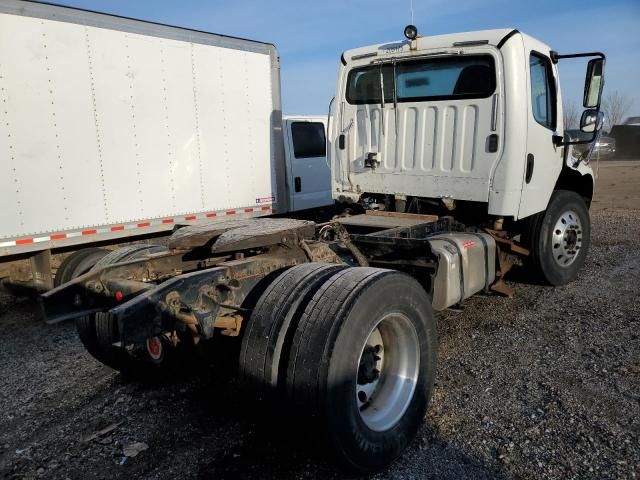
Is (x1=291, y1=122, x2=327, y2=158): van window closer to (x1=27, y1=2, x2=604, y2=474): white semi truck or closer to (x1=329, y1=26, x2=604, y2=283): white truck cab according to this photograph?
(x1=27, y1=2, x2=604, y2=474): white semi truck

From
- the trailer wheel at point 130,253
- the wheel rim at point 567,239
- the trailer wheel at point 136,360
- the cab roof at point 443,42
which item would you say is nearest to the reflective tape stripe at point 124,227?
the trailer wheel at point 130,253

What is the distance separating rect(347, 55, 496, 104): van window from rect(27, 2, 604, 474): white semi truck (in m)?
0.01

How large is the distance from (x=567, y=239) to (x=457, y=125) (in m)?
2.27

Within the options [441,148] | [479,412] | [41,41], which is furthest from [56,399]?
[441,148]

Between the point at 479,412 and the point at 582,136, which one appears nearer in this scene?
the point at 479,412

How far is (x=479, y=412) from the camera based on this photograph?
133 inches

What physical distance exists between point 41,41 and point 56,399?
12.3ft

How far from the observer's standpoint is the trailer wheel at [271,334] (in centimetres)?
264

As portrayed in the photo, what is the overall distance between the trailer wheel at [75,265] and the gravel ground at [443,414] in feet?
2.77

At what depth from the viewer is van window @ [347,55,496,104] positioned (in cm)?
473

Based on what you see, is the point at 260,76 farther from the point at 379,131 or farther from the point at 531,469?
the point at 531,469

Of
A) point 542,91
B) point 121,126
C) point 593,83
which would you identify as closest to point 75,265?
point 121,126

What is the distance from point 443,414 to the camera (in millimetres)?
3385

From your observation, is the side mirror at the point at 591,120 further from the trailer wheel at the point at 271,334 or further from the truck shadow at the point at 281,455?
the trailer wheel at the point at 271,334
